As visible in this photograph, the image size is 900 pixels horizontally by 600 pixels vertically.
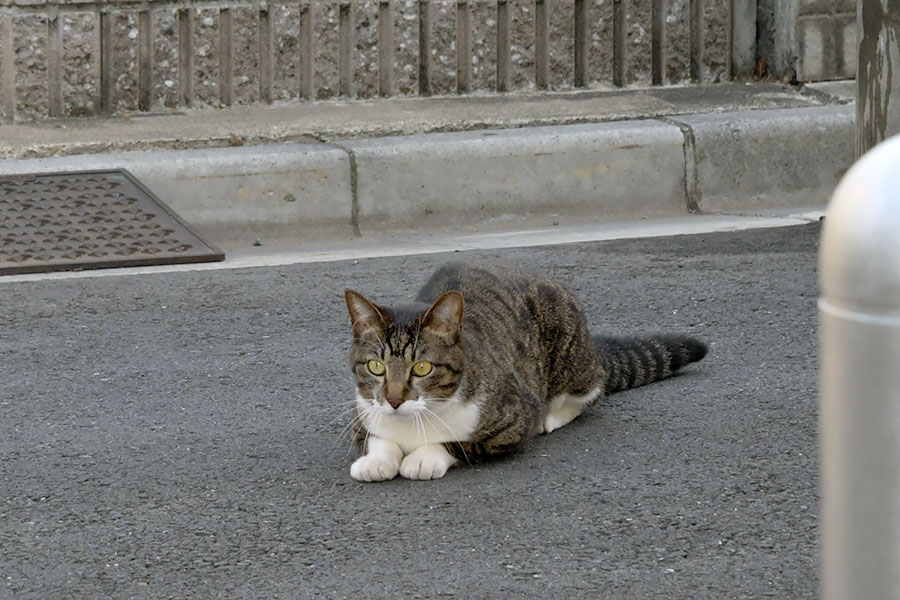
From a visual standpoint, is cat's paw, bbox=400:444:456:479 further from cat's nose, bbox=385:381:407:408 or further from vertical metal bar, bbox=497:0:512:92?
vertical metal bar, bbox=497:0:512:92

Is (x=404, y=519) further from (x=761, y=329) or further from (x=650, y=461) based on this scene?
(x=761, y=329)

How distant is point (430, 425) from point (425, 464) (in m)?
0.13

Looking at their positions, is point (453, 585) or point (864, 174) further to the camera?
point (453, 585)

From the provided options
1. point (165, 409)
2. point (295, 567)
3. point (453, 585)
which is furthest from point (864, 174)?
point (165, 409)

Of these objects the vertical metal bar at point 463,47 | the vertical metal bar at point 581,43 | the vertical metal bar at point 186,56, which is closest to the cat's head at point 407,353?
the vertical metal bar at point 186,56

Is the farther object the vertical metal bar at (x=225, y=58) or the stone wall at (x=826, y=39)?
the stone wall at (x=826, y=39)

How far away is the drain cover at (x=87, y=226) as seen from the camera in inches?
255

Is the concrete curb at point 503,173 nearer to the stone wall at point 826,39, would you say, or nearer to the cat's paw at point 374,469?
the stone wall at point 826,39

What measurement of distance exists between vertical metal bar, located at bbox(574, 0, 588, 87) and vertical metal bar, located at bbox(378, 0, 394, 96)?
1107 mm

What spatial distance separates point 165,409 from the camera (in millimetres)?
4625

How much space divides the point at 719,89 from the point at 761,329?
11.3 ft

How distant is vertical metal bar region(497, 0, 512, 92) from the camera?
8.16 m

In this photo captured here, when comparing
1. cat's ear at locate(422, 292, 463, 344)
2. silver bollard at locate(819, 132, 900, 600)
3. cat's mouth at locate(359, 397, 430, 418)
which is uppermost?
silver bollard at locate(819, 132, 900, 600)

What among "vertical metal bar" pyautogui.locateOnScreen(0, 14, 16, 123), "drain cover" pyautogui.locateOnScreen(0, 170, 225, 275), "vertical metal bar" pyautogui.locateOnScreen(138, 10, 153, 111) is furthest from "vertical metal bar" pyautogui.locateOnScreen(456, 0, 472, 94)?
"vertical metal bar" pyautogui.locateOnScreen(0, 14, 16, 123)
